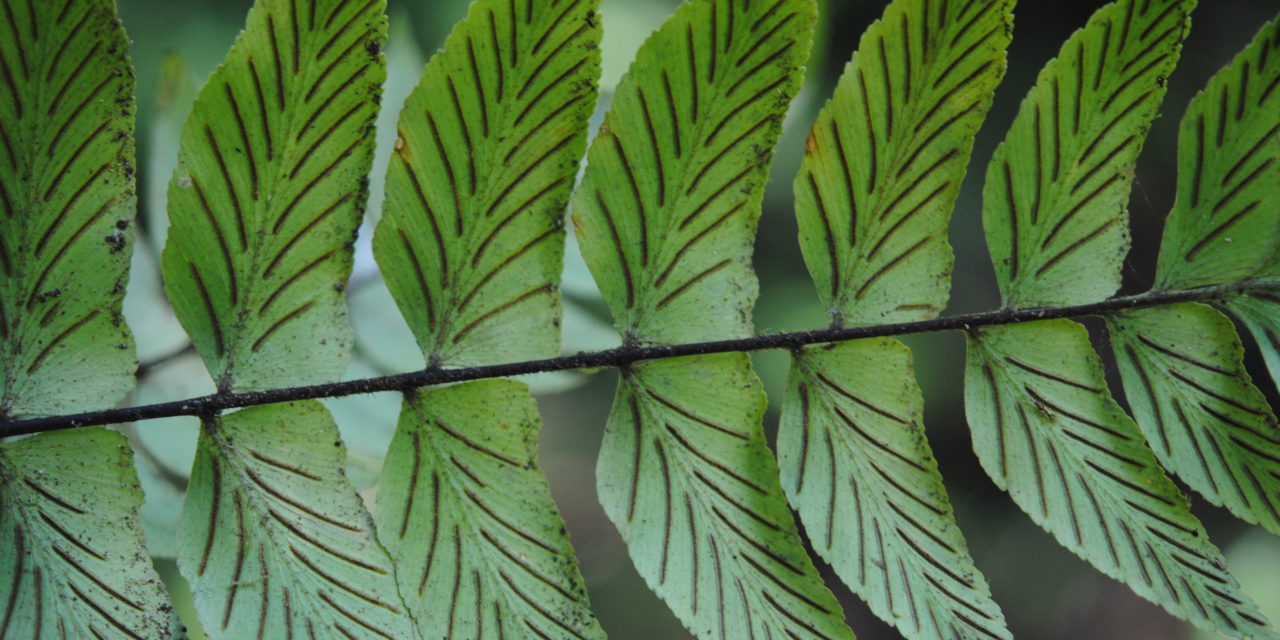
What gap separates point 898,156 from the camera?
0.75m

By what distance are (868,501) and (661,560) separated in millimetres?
192

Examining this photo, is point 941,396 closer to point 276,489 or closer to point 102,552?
point 276,489

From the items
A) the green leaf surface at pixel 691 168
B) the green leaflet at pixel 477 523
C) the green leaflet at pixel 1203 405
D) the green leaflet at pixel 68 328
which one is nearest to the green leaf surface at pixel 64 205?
the green leaflet at pixel 68 328

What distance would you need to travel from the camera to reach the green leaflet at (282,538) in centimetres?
69

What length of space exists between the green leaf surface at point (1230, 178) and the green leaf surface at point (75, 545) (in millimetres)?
923

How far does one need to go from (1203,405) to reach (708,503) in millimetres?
452

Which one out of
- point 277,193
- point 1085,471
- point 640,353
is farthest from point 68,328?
point 1085,471

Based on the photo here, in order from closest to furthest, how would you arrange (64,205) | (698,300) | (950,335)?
(64,205)
(698,300)
(950,335)

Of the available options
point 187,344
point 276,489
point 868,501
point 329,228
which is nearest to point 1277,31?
point 868,501

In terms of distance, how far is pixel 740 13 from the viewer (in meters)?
0.70

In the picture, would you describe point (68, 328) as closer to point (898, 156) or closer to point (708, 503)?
point (708, 503)

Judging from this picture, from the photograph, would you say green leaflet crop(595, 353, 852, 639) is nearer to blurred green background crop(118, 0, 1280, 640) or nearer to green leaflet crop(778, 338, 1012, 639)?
green leaflet crop(778, 338, 1012, 639)

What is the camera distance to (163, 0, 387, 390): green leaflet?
667 millimetres

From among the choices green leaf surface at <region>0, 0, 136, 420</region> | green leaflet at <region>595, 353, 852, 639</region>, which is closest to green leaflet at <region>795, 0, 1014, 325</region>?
green leaflet at <region>595, 353, 852, 639</region>
